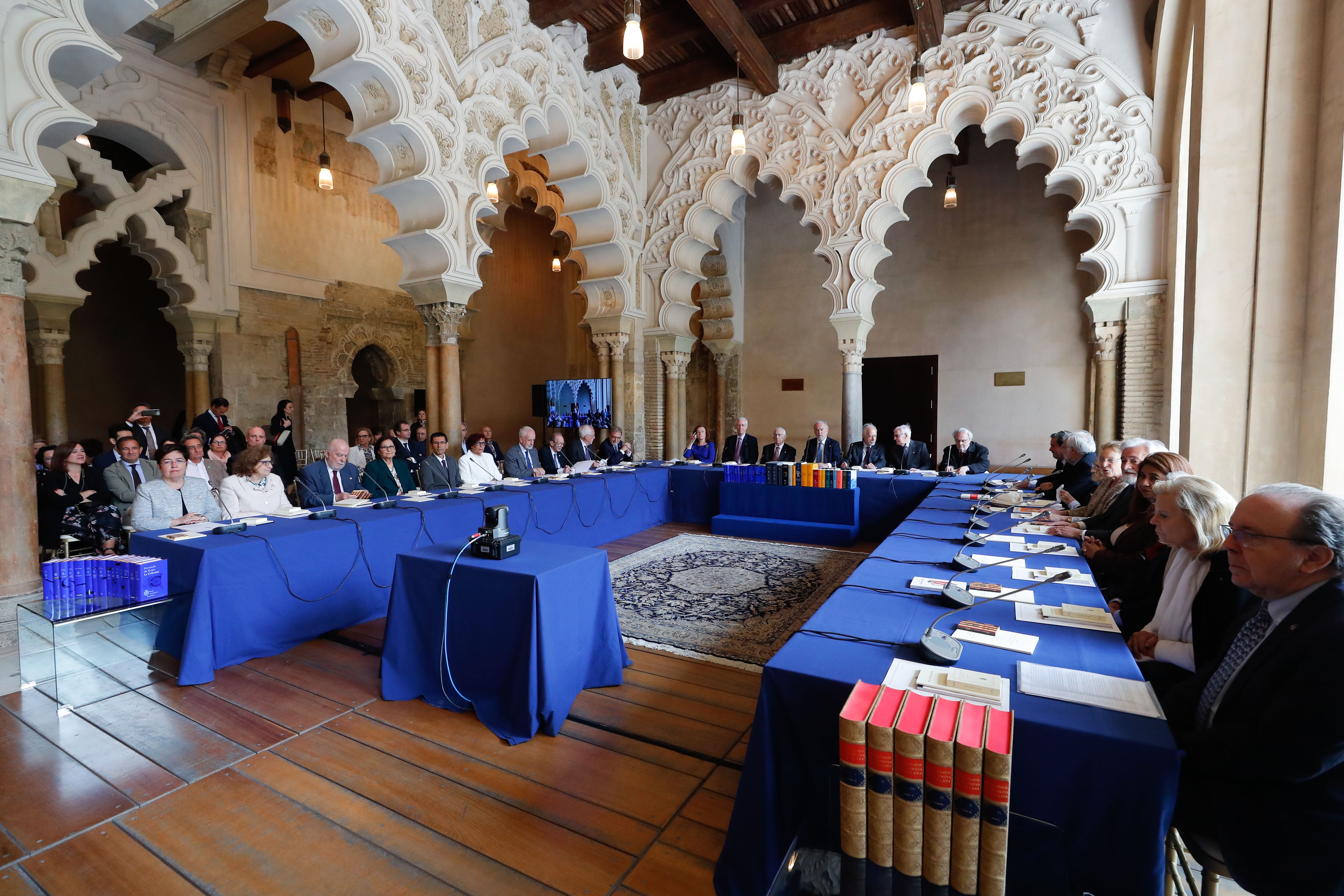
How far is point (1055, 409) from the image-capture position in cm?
978

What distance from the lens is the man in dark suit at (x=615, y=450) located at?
27.2 feet

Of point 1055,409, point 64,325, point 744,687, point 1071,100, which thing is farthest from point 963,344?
point 64,325

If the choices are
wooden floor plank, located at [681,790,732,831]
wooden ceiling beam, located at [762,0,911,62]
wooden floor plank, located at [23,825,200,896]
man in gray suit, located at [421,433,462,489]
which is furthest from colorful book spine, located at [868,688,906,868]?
wooden ceiling beam, located at [762,0,911,62]

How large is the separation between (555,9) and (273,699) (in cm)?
763

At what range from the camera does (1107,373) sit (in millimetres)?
7164

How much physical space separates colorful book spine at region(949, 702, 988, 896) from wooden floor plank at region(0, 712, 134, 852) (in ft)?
8.97

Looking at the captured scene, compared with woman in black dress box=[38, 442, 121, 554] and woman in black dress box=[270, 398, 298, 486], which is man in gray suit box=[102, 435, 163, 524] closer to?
woman in black dress box=[38, 442, 121, 554]

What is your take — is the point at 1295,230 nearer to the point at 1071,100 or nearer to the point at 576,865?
the point at 576,865

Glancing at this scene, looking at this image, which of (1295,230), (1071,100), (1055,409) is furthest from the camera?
(1055,409)

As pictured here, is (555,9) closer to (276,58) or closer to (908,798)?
(276,58)

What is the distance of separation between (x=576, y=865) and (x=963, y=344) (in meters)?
10.5

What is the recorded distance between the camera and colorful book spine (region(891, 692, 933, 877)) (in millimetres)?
1287

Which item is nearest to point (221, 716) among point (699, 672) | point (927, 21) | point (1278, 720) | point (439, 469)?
point (699, 672)

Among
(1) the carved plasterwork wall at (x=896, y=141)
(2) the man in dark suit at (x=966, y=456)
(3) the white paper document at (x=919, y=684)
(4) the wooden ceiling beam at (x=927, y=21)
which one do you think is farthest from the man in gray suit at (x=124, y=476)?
A: (4) the wooden ceiling beam at (x=927, y=21)
